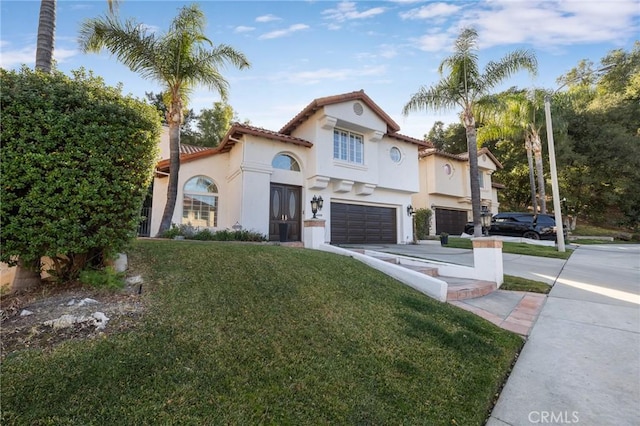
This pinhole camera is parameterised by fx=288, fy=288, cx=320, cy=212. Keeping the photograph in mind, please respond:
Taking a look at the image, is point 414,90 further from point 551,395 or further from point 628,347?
point 551,395

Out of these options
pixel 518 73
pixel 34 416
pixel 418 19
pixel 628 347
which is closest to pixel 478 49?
pixel 518 73

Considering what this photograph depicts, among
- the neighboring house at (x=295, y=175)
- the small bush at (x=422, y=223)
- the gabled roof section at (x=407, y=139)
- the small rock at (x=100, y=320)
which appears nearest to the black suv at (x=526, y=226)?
the small bush at (x=422, y=223)

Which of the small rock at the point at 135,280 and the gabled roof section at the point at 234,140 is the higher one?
the gabled roof section at the point at 234,140

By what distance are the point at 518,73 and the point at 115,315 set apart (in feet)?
53.3

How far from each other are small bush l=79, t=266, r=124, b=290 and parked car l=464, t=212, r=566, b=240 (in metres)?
21.2

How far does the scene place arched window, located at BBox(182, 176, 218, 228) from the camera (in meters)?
12.7

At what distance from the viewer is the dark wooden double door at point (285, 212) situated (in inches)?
495

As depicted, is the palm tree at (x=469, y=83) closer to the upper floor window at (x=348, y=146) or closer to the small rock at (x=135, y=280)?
the upper floor window at (x=348, y=146)

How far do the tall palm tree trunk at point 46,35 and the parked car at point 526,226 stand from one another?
22269 mm

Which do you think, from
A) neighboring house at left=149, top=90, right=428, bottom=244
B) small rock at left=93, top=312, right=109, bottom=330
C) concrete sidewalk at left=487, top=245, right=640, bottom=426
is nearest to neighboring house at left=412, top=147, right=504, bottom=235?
neighboring house at left=149, top=90, right=428, bottom=244

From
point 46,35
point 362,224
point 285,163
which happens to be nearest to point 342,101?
point 285,163

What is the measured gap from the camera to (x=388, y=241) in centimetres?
1587

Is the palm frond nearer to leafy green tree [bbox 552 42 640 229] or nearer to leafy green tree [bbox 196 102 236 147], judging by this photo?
leafy green tree [bbox 552 42 640 229]

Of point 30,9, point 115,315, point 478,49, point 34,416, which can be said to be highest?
point 478,49
